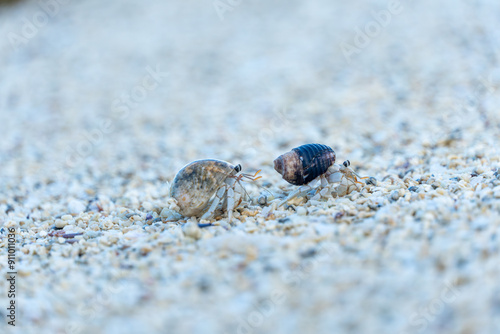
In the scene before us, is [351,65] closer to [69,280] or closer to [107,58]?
[107,58]

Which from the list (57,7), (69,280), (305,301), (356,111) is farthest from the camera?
(57,7)

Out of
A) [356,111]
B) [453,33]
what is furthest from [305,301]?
[453,33]

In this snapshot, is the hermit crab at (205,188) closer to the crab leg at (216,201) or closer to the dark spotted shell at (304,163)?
the crab leg at (216,201)

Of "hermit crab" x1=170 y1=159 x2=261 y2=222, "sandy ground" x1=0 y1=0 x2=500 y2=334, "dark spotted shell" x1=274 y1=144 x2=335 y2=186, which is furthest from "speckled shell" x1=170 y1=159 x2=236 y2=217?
"dark spotted shell" x1=274 y1=144 x2=335 y2=186

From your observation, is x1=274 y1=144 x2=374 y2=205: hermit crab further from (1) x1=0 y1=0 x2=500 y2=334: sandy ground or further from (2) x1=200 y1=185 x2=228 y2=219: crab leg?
(2) x1=200 y1=185 x2=228 y2=219: crab leg

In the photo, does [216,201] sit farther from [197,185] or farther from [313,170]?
[313,170]

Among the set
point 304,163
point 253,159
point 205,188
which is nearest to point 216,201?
point 205,188

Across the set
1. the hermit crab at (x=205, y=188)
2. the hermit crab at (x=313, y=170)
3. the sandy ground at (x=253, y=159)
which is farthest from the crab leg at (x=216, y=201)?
the hermit crab at (x=313, y=170)
